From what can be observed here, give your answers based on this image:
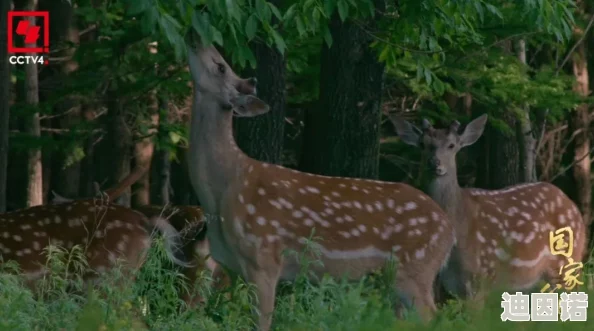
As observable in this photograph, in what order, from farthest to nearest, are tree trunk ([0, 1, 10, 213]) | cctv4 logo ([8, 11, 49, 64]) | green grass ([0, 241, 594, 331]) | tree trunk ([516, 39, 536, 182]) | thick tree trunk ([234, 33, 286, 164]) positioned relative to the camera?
tree trunk ([516, 39, 536, 182]) → cctv4 logo ([8, 11, 49, 64]) → tree trunk ([0, 1, 10, 213]) → thick tree trunk ([234, 33, 286, 164]) → green grass ([0, 241, 594, 331])

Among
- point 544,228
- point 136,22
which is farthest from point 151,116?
point 544,228

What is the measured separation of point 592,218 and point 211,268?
1258 centimetres

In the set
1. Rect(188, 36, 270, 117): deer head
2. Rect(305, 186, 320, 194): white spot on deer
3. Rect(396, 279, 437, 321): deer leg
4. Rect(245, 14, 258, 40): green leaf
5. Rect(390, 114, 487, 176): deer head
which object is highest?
Rect(245, 14, 258, 40): green leaf

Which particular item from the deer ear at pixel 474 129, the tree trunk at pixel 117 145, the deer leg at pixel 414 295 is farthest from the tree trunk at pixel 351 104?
the tree trunk at pixel 117 145

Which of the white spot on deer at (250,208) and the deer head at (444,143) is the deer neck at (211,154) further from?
the deer head at (444,143)

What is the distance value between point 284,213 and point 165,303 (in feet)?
3.99

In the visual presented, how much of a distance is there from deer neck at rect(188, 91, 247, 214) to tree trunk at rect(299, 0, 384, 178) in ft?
10.5

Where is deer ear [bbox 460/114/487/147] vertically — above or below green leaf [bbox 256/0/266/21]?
below

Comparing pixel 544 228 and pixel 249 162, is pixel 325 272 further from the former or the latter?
pixel 544 228

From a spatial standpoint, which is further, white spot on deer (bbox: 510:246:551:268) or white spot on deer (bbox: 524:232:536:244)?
white spot on deer (bbox: 524:232:536:244)

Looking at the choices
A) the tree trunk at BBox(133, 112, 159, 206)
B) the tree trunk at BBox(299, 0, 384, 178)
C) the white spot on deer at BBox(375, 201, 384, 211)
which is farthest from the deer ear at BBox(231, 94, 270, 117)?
the tree trunk at BBox(133, 112, 159, 206)

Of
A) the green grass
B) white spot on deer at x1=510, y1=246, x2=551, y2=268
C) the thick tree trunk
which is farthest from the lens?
the thick tree trunk

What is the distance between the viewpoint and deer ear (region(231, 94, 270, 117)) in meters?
10.4

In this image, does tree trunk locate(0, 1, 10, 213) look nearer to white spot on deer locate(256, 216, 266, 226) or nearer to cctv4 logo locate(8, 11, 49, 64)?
cctv4 logo locate(8, 11, 49, 64)
